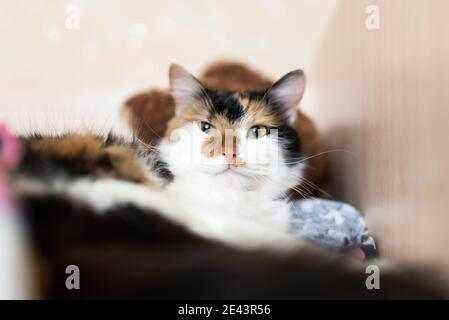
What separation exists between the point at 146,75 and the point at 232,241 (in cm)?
85

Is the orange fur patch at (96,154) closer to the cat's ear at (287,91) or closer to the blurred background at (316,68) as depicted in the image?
the blurred background at (316,68)

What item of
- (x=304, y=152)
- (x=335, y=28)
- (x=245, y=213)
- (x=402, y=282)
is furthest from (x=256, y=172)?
(x=335, y=28)

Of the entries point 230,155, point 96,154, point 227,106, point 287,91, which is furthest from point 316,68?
point 96,154

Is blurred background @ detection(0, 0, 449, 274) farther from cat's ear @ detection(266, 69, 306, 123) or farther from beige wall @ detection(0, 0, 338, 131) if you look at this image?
cat's ear @ detection(266, 69, 306, 123)

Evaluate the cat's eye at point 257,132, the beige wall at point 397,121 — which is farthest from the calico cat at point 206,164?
the beige wall at point 397,121

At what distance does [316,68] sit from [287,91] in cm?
30

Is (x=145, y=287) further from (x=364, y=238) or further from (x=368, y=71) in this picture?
(x=368, y=71)

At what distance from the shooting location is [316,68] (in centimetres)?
131

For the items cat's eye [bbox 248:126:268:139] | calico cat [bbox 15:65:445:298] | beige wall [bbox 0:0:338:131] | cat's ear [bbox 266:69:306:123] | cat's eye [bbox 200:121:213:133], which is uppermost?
beige wall [bbox 0:0:338:131]

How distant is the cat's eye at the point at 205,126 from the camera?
986 mm

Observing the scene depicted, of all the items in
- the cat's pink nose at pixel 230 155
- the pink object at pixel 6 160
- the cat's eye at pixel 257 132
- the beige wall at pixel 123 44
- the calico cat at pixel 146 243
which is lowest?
the calico cat at pixel 146 243

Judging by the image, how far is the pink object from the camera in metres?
0.58

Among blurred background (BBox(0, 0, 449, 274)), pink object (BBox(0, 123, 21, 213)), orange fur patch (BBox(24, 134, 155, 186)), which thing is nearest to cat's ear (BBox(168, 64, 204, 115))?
blurred background (BBox(0, 0, 449, 274))

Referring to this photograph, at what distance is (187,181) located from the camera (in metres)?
0.92
